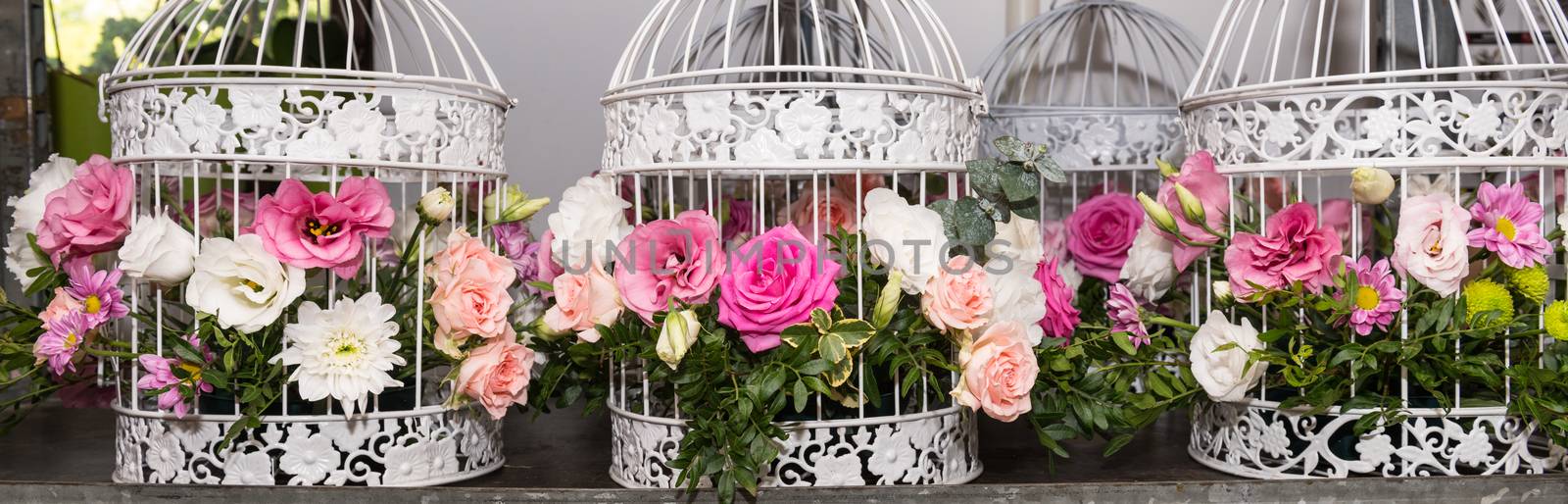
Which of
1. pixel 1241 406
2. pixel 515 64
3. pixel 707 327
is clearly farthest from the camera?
pixel 515 64

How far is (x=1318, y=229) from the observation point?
98 centimetres

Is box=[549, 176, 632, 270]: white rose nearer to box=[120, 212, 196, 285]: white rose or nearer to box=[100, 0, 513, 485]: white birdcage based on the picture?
box=[100, 0, 513, 485]: white birdcage

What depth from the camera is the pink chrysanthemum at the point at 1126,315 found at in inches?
43.2

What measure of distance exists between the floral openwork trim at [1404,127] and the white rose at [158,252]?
3.15 feet

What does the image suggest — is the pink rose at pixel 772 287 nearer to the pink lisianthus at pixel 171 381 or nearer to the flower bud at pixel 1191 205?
the flower bud at pixel 1191 205

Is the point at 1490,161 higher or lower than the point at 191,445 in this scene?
higher

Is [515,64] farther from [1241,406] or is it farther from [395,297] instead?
[1241,406]

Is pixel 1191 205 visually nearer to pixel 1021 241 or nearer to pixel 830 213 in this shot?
pixel 1021 241

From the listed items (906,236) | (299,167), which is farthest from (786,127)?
(299,167)

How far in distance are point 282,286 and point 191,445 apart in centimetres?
19

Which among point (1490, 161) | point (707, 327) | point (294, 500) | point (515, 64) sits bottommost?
point (294, 500)

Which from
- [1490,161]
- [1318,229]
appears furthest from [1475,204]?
[1318,229]

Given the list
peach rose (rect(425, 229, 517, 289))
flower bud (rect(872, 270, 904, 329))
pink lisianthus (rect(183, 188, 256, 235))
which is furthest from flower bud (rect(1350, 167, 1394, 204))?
pink lisianthus (rect(183, 188, 256, 235))

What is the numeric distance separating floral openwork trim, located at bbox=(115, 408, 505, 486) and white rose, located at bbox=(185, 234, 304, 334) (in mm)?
113
